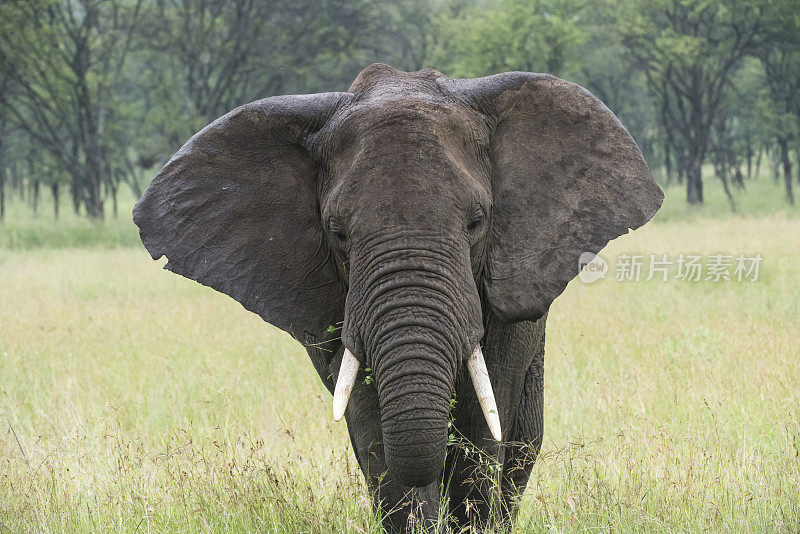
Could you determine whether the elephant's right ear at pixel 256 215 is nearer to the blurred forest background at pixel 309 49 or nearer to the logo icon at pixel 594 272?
the logo icon at pixel 594 272

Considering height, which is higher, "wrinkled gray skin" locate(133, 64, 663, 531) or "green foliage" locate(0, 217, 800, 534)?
"wrinkled gray skin" locate(133, 64, 663, 531)

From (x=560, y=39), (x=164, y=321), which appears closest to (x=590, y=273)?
(x=164, y=321)

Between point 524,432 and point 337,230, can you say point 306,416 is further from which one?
point 337,230

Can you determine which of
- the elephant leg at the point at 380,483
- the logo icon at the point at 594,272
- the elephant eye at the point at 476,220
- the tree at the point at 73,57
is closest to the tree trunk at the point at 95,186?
the tree at the point at 73,57

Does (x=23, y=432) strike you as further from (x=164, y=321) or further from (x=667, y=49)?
(x=667, y=49)

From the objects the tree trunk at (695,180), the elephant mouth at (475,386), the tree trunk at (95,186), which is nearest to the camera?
the elephant mouth at (475,386)

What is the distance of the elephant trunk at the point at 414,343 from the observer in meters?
3.02

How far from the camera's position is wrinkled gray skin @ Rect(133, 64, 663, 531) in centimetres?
323

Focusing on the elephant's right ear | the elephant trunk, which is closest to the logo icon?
the elephant's right ear

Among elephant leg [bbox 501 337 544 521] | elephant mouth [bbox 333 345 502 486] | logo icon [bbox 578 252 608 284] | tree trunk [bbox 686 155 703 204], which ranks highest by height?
elephant mouth [bbox 333 345 502 486]

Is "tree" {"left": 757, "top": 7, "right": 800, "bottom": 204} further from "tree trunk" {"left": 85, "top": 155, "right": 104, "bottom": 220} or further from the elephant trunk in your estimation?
the elephant trunk

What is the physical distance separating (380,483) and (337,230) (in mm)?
1036

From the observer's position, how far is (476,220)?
340 centimetres

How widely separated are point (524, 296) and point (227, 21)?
1017 inches
